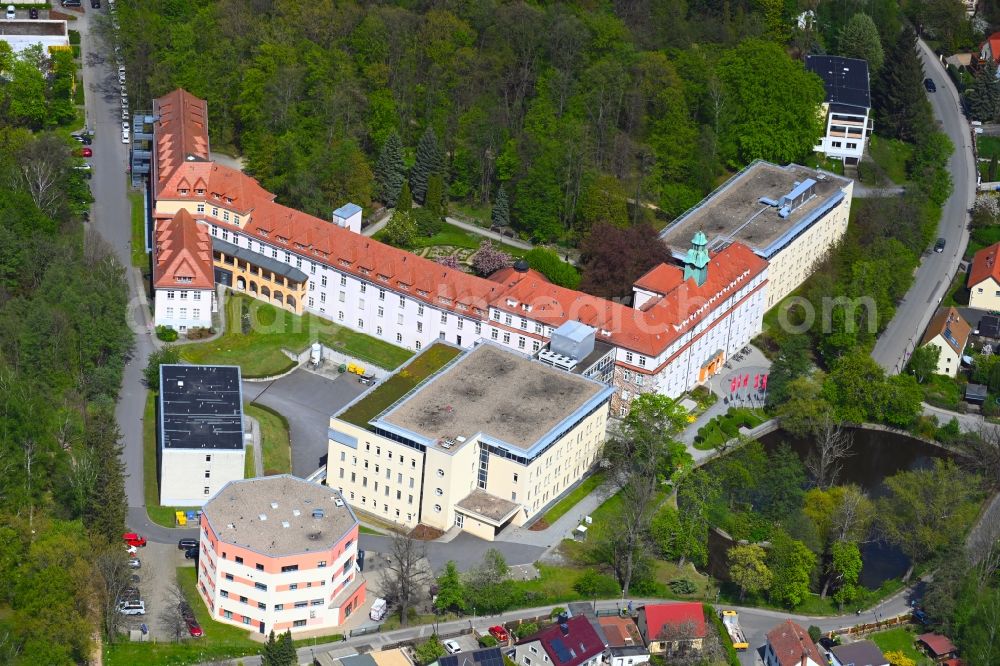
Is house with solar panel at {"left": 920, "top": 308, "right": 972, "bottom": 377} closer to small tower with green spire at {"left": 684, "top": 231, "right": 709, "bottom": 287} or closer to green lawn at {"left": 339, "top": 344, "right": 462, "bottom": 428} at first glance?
small tower with green spire at {"left": 684, "top": 231, "right": 709, "bottom": 287}

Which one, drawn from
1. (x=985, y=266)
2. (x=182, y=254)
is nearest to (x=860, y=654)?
(x=985, y=266)

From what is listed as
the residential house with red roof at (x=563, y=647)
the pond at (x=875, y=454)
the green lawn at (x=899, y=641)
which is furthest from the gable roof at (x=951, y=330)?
the residential house with red roof at (x=563, y=647)

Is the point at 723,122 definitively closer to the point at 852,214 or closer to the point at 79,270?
the point at 852,214

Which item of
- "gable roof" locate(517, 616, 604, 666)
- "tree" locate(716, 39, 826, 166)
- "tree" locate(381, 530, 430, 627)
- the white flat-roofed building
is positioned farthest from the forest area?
"tree" locate(716, 39, 826, 166)

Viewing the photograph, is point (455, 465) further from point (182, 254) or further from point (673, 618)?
point (182, 254)

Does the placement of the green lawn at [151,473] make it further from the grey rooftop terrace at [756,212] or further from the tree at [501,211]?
the grey rooftop terrace at [756,212]
